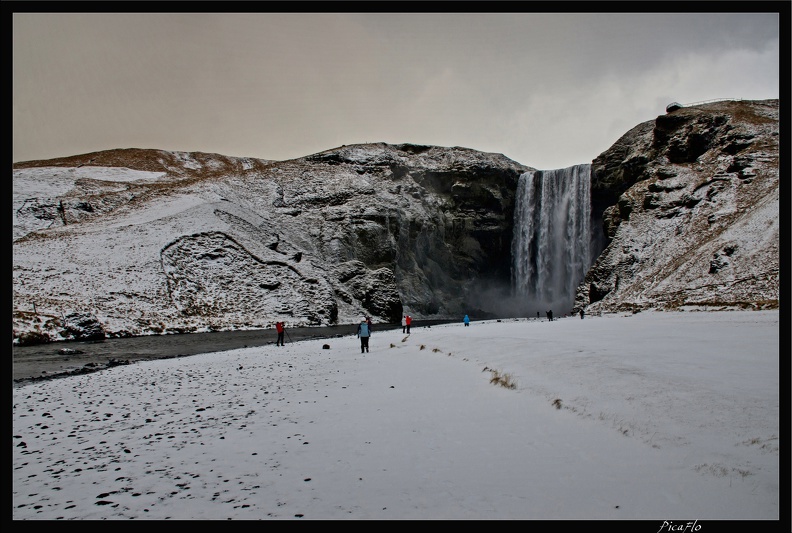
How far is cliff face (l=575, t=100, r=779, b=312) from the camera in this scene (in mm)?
30047

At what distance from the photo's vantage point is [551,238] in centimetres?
6725

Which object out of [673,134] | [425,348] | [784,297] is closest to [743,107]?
[673,134]

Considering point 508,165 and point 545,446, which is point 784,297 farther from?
point 508,165

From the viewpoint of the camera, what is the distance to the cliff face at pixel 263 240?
1484 inches

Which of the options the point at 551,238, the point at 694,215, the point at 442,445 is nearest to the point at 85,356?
the point at 442,445

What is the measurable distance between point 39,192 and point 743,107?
100m

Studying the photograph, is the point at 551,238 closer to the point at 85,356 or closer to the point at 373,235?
the point at 373,235

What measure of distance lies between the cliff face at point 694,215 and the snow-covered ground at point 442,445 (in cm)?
2266

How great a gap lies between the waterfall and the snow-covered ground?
5542 cm

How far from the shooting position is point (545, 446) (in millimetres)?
5457

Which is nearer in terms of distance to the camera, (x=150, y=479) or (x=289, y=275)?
(x=150, y=479)

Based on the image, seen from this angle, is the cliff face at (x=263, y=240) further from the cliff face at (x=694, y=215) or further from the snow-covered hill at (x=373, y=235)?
the cliff face at (x=694, y=215)

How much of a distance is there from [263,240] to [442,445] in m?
54.3
